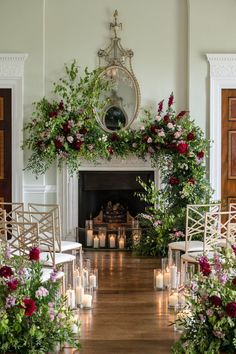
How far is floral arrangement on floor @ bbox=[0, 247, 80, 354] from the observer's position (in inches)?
148

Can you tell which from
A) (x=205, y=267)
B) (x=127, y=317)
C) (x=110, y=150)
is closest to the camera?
(x=205, y=267)

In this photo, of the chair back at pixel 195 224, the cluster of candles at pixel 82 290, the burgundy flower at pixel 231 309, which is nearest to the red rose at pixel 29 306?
the burgundy flower at pixel 231 309

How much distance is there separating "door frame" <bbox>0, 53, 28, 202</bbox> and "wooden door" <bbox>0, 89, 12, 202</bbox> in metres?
0.07

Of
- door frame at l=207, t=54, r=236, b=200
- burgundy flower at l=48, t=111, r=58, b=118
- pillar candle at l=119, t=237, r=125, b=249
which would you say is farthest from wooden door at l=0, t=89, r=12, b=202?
door frame at l=207, t=54, r=236, b=200

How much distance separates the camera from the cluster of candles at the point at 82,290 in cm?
526

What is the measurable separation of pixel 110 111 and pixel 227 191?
1951 millimetres

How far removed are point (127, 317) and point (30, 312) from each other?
156 cm

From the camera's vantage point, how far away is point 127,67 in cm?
855

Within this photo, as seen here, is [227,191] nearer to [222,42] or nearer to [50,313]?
[222,42]

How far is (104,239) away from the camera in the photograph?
871cm

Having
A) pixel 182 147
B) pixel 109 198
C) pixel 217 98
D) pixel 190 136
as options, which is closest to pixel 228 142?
pixel 217 98

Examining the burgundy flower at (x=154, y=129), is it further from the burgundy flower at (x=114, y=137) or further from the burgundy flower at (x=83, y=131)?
the burgundy flower at (x=83, y=131)

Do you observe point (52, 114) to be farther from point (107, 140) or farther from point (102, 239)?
point (102, 239)

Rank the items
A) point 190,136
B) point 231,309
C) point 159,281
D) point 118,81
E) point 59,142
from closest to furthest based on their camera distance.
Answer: point 231,309 < point 159,281 < point 59,142 < point 190,136 < point 118,81
